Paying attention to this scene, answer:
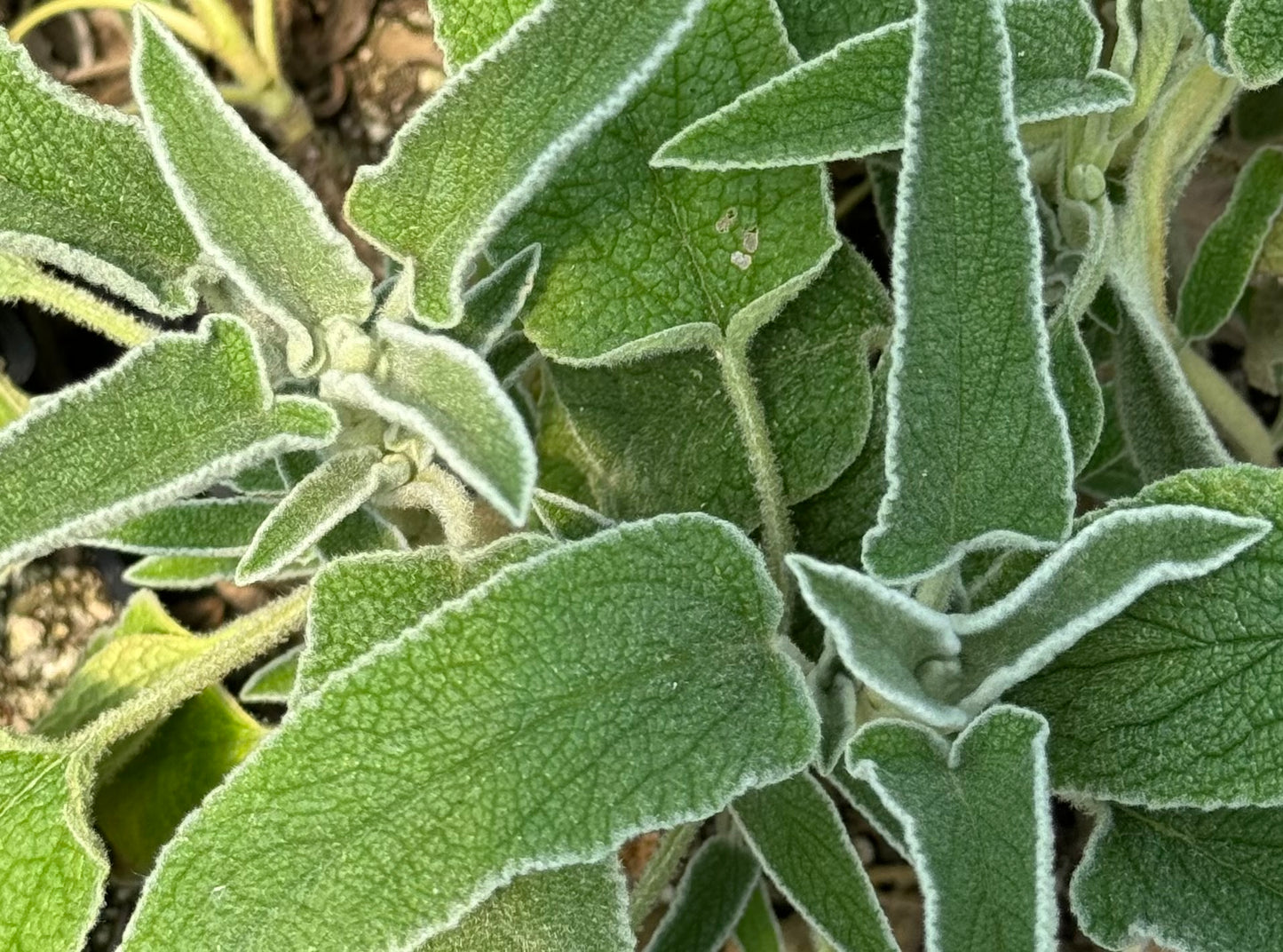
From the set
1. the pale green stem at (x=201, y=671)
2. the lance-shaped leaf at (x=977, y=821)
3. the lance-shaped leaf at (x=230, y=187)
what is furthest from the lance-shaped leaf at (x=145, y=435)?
the lance-shaped leaf at (x=977, y=821)

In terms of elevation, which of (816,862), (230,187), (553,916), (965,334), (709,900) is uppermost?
(230,187)

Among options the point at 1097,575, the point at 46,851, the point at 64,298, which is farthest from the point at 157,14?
the point at 1097,575

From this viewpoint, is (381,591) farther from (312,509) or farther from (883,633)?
(883,633)

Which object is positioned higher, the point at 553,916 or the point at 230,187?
the point at 230,187

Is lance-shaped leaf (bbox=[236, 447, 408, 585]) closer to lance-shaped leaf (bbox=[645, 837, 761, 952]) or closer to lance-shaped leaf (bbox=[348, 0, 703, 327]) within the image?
lance-shaped leaf (bbox=[348, 0, 703, 327])

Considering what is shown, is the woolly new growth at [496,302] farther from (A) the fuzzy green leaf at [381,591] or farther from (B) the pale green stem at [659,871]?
(B) the pale green stem at [659,871]

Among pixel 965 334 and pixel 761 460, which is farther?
pixel 761 460

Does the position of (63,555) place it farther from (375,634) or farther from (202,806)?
(202,806)
